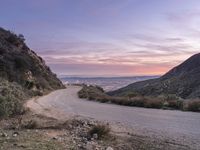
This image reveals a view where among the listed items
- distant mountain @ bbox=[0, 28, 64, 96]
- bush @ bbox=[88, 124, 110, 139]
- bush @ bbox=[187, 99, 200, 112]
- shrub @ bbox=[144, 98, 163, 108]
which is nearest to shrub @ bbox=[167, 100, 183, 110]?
shrub @ bbox=[144, 98, 163, 108]

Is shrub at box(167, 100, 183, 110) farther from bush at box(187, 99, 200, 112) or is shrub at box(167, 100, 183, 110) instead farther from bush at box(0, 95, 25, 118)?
bush at box(0, 95, 25, 118)

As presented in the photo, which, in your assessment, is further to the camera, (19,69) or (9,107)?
(19,69)

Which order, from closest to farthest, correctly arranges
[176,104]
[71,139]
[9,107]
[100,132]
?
1. [71,139]
2. [100,132]
3. [9,107]
4. [176,104]

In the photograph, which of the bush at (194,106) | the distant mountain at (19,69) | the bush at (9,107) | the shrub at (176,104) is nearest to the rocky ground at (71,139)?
the bush at (9,107)

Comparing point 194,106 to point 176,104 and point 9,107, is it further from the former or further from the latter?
point 9,107

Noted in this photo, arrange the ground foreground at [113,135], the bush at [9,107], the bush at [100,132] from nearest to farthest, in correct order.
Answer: the ground foreground at [113,135] → the bush at [100,132] → the bush at [9,107]

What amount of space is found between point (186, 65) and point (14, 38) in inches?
1970

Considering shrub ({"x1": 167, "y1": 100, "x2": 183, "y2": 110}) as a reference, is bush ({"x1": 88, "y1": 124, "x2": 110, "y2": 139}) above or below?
below

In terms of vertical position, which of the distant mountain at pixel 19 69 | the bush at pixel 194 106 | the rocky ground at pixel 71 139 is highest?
the distant mountain at pixel 19 69

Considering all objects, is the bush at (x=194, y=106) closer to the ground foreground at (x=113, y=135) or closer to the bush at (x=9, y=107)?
the ground foreground at (x=113, y=135)

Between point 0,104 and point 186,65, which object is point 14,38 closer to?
point 186,65

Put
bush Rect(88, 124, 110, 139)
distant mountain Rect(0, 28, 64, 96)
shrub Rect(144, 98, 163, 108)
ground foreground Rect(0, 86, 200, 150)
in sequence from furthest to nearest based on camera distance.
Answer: distant mountain Rect(0, 28, 64, 96), shrub Rect(144, 98, 163, 108), bush Rect(88, 124, 110, 139), ground foreground Rect(0, 86, 200, 150)

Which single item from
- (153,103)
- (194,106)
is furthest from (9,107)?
(153,103)

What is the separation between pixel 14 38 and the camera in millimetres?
77625
